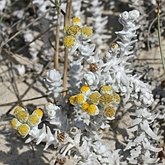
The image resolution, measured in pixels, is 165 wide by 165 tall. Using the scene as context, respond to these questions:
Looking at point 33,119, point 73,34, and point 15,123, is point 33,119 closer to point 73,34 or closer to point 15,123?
point 15,123

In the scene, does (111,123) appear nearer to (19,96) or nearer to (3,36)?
(19,96)

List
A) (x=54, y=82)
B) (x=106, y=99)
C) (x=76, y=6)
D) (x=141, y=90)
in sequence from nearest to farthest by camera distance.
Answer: (x=106, y=99)
(x=141, y=90)
(x=54, y=82)
(x=76, y=6)

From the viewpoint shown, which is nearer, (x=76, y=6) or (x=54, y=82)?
(x=54, y=82)

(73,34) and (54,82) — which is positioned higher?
(73,34)

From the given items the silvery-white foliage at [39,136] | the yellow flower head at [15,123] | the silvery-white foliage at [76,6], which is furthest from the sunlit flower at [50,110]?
the silvery-white foliage at [76,6]

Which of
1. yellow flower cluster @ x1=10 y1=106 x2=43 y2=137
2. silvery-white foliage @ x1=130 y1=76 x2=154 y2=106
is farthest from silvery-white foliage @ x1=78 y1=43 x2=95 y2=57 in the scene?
yellow flower cluster @ x1=10 y1=106 x2=43 y2=137

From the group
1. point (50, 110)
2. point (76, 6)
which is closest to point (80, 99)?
point (50, 110)

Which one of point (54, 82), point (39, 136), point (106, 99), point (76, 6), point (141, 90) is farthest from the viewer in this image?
point (76, 6)

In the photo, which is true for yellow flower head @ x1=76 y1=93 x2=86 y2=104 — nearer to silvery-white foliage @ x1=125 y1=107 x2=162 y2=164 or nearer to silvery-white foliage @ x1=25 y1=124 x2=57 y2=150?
silvery-white foliage @ x1=25 y1=124 x2=57 y2=150
